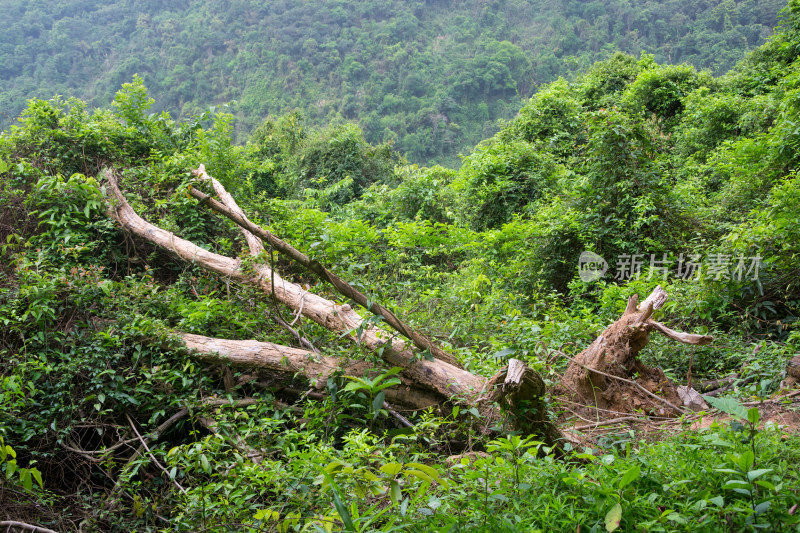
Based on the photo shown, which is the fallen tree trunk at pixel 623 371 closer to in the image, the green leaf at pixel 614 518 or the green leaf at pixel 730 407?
the green leaf at pixel 730 407

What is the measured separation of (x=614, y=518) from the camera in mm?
1389

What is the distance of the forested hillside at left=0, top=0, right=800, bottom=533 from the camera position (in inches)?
66.2

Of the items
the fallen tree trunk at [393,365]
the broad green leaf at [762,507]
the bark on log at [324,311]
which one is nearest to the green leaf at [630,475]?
the broad green leaf at [762,507]

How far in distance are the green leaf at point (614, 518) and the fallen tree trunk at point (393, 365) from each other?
885 millimetres

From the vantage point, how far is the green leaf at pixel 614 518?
1368 millimetres

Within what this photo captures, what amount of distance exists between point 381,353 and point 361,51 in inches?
1350

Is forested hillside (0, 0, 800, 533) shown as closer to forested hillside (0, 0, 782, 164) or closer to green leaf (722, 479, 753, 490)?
green leaf (722, 479, 753, 490)

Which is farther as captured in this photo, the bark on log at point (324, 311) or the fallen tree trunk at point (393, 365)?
the bark on log at point (324, 311)

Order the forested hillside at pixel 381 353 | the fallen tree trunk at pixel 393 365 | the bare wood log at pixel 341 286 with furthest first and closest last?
the bare wood log at pixel 341 286 < the fallen tree trunk at pixel 393 365 < the forested hillside at pixel 381 353

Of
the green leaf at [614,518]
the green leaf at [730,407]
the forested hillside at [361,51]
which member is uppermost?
the forested hillside at [361,51]

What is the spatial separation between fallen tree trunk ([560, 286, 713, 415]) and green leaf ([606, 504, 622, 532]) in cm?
175

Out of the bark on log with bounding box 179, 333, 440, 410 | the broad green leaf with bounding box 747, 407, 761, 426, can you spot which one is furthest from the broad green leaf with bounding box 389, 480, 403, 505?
the bark on log with bounding box 179, 333, 440, 410

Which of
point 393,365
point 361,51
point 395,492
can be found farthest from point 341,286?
point 361,51

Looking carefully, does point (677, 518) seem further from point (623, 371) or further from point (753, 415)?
point (623, 371)
